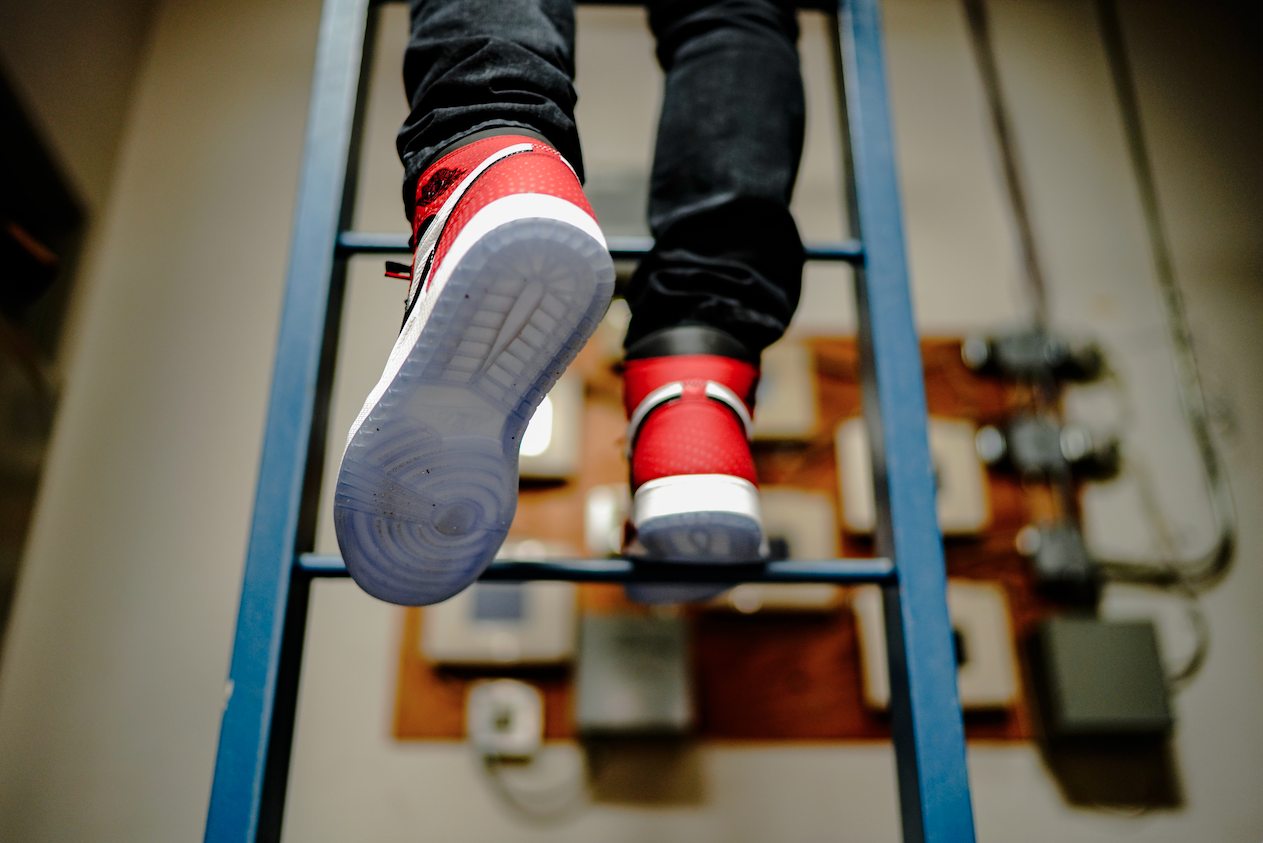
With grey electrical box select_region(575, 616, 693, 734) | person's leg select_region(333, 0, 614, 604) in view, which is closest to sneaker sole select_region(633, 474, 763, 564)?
person's leg select_region(333, 0, 614, 604)

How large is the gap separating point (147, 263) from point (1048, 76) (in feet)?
7.03

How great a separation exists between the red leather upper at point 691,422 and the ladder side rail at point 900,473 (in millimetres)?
134

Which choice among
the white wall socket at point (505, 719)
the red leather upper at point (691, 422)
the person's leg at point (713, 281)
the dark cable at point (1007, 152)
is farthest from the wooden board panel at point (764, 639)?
the red leather upper at point (691, 422)

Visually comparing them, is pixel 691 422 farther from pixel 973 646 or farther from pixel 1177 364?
pixel 1177 364

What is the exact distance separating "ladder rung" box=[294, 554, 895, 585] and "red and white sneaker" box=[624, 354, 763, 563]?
19mm

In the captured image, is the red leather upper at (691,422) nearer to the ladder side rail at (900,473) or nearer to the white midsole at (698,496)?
the white midsole at (698,496)

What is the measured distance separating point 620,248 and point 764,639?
94 centimetres

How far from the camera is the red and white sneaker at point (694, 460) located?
0.62 metres

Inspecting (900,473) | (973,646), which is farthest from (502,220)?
(973,646)

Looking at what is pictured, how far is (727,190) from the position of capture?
0.72m

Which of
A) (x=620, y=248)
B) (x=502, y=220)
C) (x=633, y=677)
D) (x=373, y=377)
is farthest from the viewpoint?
(x=373, y=377)

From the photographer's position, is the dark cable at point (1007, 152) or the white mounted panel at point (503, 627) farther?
the dark cable at point (1007, 152)

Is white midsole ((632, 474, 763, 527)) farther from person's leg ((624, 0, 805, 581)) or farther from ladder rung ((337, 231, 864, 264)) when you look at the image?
ladder rung ((337, 231, 864, 264))

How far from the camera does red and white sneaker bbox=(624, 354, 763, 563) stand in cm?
62
